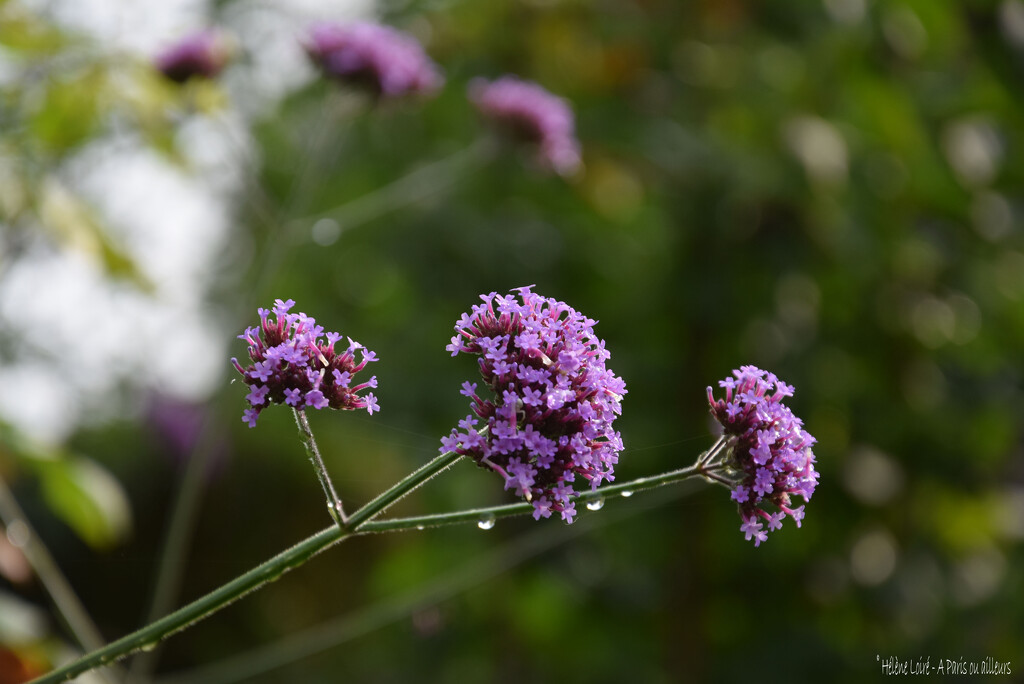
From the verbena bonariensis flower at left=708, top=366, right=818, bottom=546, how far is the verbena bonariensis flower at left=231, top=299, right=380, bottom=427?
21.2 inches

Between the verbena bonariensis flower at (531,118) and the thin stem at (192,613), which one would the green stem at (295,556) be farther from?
the verbena bonariensis flower at (531,118)

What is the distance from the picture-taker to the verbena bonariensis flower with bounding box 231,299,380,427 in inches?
49.9

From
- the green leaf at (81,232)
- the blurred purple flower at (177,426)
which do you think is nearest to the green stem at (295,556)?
the green leaf at (81,232)

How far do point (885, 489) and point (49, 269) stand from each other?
12.8 ft

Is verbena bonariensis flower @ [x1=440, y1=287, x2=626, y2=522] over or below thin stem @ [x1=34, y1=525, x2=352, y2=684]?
over

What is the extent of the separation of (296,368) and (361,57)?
1.97m

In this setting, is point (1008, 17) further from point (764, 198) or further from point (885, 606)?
point (885, 606)

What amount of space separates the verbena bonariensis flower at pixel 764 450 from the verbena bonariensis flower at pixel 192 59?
2.18m

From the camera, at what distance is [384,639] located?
6141 mm

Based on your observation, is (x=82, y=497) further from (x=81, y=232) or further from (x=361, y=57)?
(x=361, y=57)

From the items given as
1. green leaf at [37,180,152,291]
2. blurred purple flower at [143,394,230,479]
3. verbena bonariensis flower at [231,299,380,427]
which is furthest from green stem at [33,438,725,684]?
blurred purple flower at [143,394,230,479]

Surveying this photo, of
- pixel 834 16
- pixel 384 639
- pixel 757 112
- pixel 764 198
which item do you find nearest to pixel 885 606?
pixel 764 198

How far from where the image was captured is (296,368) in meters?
1.29

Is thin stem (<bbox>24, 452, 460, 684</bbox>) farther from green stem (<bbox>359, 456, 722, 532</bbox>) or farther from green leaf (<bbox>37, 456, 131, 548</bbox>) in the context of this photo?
green leaf (<bbox>37, 456, 131, 548</bbox>)
